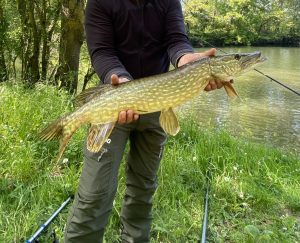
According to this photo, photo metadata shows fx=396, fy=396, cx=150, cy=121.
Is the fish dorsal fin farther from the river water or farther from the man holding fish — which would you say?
the river water

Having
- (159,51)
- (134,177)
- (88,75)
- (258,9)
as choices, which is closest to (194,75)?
(159,51)

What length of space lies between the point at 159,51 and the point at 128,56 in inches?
8.5

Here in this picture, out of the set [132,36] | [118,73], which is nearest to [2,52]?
[132,36]

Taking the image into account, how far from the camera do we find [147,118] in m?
2.51

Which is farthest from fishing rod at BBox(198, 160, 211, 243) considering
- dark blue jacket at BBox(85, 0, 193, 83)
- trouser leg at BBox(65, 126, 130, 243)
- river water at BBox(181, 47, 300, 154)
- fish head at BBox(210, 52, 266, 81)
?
river water at BBox(181, 47, 300, 154)

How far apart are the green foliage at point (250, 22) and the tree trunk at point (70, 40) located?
1030 inches

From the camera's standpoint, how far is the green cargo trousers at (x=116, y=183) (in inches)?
90.2

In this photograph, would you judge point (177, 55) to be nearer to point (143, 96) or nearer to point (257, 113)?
point (143, 96)

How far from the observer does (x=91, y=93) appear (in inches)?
91.6

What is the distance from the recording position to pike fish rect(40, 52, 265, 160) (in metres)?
2.25

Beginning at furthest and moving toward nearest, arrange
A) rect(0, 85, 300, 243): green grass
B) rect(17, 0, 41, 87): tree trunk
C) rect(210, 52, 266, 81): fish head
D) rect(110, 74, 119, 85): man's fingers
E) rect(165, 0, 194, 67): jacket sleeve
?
rect(17, 0, 41, 87): tree trunk, rect(0, 85, 300, 243): green grass, rect(165, 0, 194, 67): jacket sleeve, rect(210, 52, 266, 81): fish head, rect(110, 74, 119, 85): man's fingers

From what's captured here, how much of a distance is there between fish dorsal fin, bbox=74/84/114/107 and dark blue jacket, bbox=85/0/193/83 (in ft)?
0.39

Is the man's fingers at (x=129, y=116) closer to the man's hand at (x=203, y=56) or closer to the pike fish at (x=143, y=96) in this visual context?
the pike fish at (x=143, y=96)

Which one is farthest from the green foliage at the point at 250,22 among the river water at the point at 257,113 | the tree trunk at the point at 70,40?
the tree trunk at the point at 70,40
